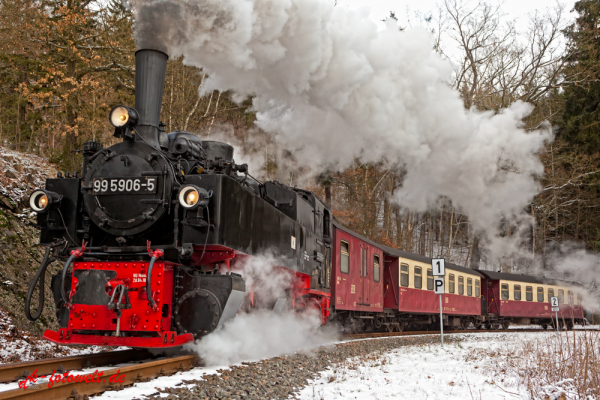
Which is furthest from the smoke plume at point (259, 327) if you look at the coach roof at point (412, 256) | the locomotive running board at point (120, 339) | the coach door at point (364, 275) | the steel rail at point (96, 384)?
the coach roof at point (412, 256)

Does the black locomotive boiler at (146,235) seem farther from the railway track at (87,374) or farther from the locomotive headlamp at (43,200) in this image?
the railway track at (87,374)

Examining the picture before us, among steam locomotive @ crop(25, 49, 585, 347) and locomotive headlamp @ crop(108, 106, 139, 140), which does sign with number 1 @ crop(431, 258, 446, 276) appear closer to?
steam locomotive @ crop(25, 49, 585, 347)

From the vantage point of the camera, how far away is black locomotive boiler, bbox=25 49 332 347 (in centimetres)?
541

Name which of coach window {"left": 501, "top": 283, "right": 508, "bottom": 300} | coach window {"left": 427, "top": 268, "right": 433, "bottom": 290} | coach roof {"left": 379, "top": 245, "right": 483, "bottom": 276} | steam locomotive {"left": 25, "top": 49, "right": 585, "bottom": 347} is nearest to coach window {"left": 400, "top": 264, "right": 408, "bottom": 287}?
coach roof {"left": 379, "top": 245, "right": 483, "bottom": 276}

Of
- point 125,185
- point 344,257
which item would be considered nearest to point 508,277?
point 344,257

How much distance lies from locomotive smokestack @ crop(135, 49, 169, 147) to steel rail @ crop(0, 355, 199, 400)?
2.64 m

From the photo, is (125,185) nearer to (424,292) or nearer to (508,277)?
(424,292)

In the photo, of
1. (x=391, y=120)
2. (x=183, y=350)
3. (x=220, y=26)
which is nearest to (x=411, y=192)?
(x=391, y=120)

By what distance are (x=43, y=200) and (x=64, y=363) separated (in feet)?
6.56

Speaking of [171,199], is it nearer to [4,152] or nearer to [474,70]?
[4,152]

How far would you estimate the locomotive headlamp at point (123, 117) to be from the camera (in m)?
5.83

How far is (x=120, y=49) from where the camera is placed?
14.7m

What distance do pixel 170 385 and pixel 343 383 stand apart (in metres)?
1.93

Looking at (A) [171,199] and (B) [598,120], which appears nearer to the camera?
(A) [171,199]
